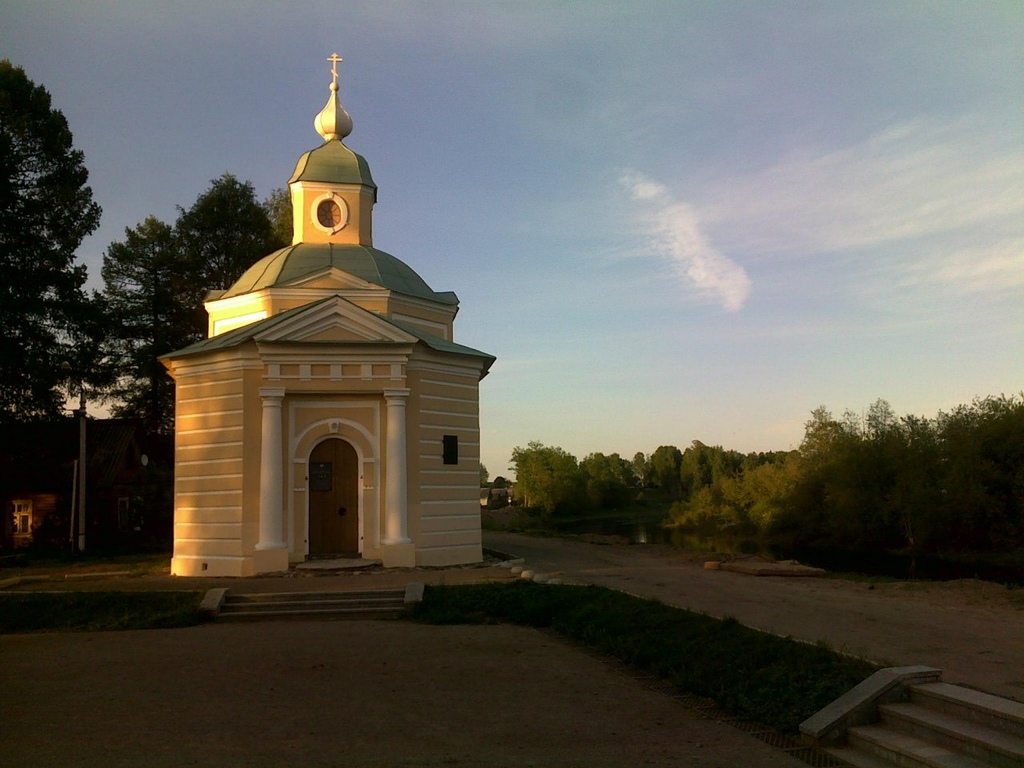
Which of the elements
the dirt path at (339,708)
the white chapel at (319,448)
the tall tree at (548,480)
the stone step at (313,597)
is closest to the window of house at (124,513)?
the white chapel at (319,448)

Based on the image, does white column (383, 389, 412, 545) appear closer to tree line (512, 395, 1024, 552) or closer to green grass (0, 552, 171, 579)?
green grass (0, 552, 171, 579)

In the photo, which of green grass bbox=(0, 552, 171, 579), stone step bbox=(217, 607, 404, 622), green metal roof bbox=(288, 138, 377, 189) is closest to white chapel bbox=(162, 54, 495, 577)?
green grass bbox=(0, 552, 171, 579)

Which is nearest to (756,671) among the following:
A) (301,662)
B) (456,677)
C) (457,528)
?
(456,677)

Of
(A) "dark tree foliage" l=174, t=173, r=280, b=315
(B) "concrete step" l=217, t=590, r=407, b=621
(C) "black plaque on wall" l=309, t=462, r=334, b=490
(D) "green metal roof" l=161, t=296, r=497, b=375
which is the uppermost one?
(A) "dark tree foliage" l=174, t=173, r=280, b=315

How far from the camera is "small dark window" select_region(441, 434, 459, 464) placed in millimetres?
19859

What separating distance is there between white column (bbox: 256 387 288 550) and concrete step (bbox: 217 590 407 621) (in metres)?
3.24

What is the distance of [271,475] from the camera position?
17938 mm

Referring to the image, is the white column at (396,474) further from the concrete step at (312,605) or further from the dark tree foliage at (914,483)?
the dark tree foliage at (914,483)

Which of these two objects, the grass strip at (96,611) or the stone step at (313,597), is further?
the stone step at (313,597)

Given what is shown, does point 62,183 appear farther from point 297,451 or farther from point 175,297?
point 297,451

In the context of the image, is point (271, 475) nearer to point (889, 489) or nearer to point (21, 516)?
point (21, 516)

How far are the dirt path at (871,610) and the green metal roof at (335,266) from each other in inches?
329

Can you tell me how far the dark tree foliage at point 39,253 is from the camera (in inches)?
1043

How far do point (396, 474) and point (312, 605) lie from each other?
459 cm
